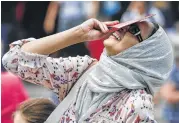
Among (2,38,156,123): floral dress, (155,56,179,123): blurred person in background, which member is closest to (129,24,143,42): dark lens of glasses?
(2,38,156,123): floral dress

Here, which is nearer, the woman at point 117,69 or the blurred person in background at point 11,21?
the woman at point 117,69

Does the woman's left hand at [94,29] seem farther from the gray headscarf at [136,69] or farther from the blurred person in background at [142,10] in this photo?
the blurred person in background at [142,10]

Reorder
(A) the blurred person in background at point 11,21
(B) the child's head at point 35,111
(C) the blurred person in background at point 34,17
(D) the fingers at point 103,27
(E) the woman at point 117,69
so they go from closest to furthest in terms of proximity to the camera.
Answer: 1. (E) the woman at point 117,69
2. (D) the fingers at point 103,27
3. (B) the child's head at point 35,111
4. (A) the blurred person in background at point 11,21
5. (C) the blurred person in background at point 34,17

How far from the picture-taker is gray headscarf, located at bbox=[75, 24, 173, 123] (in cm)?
325

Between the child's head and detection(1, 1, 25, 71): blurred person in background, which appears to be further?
detection(1, 1, 25, 71): blurred person in background

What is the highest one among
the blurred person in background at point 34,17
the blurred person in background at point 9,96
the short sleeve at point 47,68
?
the blurred person in background at point 34,17

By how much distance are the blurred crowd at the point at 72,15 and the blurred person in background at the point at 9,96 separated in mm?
2343

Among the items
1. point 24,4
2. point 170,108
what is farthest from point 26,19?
point 170,108

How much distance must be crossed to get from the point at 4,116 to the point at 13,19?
5.35 m

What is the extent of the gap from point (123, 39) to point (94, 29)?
246 mm

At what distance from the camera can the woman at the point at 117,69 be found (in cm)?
321

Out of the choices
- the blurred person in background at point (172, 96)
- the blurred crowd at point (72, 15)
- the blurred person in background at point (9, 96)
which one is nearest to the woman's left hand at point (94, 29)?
the blurred person in background at point (9, 96)

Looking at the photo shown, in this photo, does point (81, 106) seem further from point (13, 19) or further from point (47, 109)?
point (13, 19)

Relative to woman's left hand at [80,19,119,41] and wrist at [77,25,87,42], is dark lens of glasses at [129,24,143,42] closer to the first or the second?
woman's left hand at [80,19,119,41]
